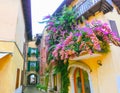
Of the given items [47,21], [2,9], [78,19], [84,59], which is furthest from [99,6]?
[2,9]

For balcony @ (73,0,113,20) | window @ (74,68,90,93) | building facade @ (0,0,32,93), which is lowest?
window @ (74,68,90,93)

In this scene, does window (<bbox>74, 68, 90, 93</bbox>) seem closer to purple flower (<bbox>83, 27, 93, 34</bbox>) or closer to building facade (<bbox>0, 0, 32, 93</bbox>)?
purple flower (<bbox>83, 27, 93, 34</bbox>)

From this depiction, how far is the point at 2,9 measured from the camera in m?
8.16

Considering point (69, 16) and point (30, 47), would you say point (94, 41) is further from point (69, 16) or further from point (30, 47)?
point (30, 47)

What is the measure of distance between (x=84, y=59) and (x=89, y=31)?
2069 millimetres

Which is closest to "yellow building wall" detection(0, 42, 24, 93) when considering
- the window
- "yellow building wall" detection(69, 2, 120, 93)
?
the window

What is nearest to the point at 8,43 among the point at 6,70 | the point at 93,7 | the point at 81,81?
the point at 6,70

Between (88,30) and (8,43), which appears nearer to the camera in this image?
(88,30)

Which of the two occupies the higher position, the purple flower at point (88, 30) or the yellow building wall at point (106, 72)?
the purple flower at point (88, 30)

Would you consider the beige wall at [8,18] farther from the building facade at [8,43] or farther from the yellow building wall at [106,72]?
the yellow building wall at [106,72]

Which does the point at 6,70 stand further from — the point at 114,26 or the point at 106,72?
the point at 114,26

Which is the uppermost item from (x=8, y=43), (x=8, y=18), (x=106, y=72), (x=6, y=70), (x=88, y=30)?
(x=8, y=18)

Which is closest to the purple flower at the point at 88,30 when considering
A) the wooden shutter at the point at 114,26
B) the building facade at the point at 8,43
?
the wooden shutter at the point at 114,26

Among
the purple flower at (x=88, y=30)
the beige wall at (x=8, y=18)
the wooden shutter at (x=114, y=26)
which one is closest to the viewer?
the purple flower at (x=88, y=30)
